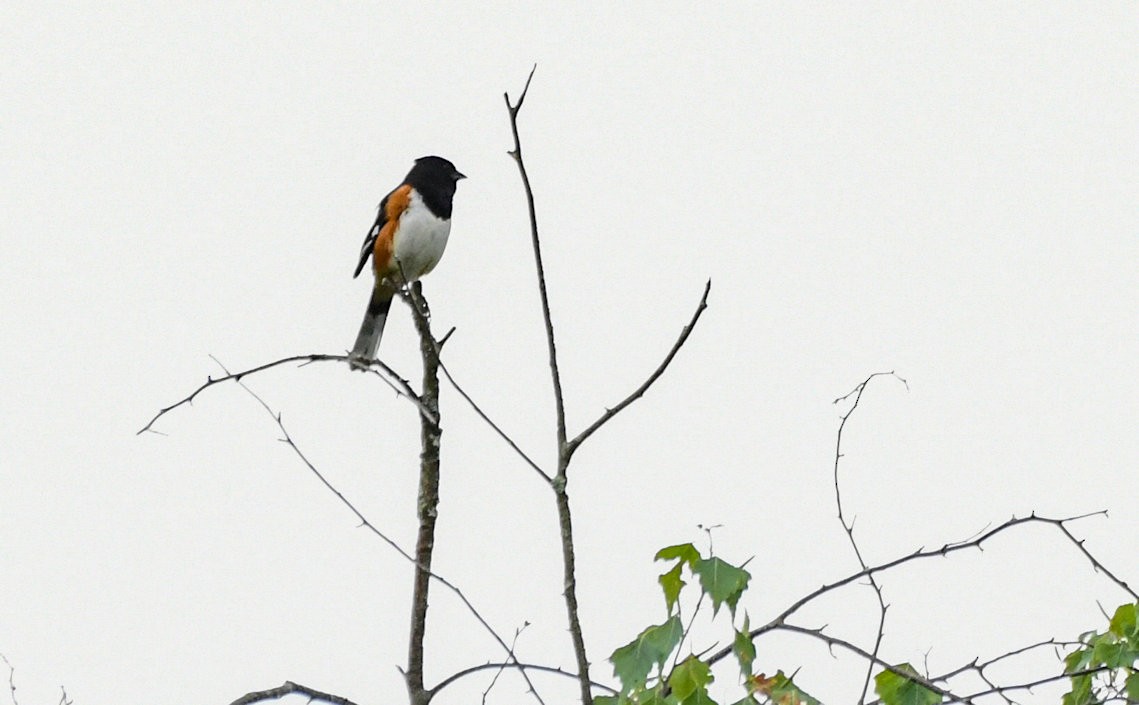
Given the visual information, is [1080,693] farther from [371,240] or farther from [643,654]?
[371,240]

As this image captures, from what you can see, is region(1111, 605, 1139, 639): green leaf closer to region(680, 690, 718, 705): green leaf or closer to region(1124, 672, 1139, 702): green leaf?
region(1124, 672, 1139, 702): green leaf

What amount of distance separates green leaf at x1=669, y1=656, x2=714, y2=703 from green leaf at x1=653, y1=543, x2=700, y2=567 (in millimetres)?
199

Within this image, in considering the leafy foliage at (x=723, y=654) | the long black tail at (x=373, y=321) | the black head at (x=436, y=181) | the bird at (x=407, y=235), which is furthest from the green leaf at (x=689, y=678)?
the long black tail at (x=373, y=321)

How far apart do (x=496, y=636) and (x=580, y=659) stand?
33 centimetres

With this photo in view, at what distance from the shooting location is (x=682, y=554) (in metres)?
2.50

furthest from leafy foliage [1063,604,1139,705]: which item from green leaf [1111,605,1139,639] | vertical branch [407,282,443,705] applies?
vertical branch [407,282,443,705]

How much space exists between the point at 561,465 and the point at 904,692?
2.56 ft

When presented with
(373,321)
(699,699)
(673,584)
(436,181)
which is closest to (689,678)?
(699,699)

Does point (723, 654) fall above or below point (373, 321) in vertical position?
below

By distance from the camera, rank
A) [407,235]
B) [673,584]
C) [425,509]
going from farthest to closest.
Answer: [407,235], [425,509], [673,584]

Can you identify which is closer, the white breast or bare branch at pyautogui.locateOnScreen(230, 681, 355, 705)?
bare branch at pyautogui.locateOnScreen(230, 681, 355, 705)

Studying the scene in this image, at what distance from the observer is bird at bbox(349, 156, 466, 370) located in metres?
7.18

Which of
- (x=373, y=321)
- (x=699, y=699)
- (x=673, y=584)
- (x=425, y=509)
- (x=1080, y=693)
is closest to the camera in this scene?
(x=699, y=699)

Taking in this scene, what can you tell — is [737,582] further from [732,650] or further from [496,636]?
[496,636]
